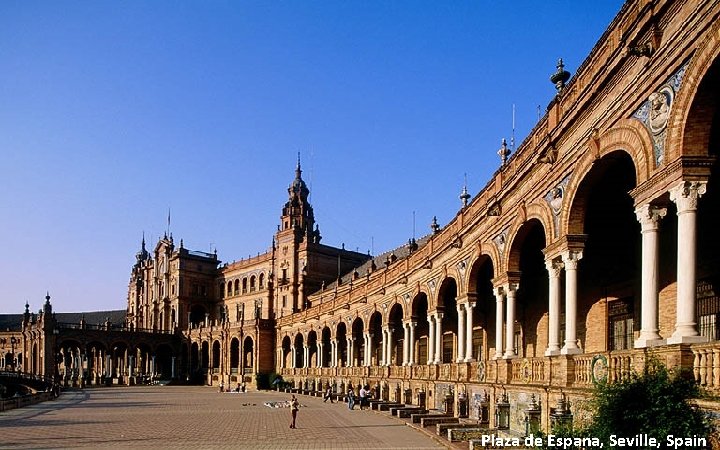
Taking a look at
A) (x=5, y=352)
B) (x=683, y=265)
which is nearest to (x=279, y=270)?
(x=5, y=352)

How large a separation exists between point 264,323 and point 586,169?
65.9 meters

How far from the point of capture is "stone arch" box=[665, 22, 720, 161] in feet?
32.3

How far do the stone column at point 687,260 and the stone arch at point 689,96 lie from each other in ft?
1.81

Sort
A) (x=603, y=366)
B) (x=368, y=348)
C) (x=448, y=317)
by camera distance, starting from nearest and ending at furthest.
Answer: (x=603, y=366) → (x=448, y=317) → (x=368, y=348)

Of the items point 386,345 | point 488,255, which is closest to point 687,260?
point 488,255

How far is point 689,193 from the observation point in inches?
417

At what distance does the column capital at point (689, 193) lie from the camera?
34.7 feet

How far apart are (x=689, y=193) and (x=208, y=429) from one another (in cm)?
2043

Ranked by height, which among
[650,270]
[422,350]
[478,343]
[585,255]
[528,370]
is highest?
[585,255]

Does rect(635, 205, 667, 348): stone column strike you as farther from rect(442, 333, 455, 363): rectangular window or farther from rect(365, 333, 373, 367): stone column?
rect(365, 333, 373, 367): stone column

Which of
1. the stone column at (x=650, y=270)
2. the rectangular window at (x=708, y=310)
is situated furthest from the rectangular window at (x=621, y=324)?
the stone column at (x=650, y=270)

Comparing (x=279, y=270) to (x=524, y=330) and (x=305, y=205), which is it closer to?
(x=305, y=205)

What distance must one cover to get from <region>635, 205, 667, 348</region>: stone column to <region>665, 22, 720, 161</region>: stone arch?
1.13 meters

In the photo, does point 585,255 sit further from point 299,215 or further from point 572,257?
point 299,215
